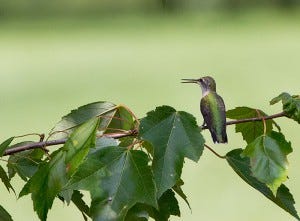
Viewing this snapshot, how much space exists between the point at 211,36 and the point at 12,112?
224 centimetres

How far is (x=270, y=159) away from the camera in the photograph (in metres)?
0.42

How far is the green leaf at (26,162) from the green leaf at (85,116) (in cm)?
2

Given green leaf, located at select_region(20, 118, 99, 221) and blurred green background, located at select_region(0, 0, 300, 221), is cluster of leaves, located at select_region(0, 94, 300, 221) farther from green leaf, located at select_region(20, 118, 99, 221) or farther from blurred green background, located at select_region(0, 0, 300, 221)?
blurred green background, located at select_region(0, 0, 300, 221)

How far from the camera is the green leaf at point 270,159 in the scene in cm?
41

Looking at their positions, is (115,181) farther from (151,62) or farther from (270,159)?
(151,62)

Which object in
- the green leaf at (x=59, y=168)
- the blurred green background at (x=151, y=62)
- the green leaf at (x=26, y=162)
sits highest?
the green leaf at (x=59, y=168)

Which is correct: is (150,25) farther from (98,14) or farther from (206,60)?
(206,60)

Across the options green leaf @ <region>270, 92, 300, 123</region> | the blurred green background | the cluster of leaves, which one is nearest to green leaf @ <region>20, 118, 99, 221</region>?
the cluster of leaves

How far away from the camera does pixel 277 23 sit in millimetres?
6066

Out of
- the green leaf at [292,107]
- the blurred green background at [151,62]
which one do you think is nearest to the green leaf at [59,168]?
the green leaf at [292,107]

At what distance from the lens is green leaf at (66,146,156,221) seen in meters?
0.42

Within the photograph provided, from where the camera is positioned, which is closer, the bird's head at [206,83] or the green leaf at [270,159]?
the green leaf at [270,159]

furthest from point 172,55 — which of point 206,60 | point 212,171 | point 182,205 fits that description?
point 182,205

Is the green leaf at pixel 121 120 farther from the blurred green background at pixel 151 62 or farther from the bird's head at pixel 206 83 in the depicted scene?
the blurred green background at pixel 151 62
